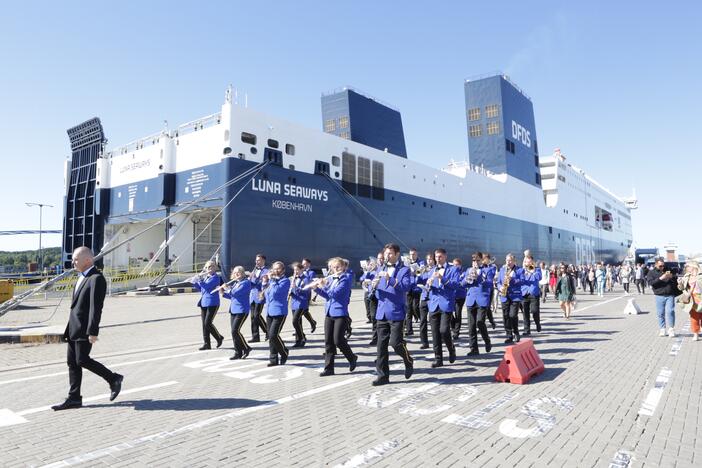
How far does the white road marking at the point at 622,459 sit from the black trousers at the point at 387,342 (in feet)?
9.75

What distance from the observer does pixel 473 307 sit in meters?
8.52

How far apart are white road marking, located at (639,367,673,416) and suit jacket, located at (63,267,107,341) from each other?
19.9ft

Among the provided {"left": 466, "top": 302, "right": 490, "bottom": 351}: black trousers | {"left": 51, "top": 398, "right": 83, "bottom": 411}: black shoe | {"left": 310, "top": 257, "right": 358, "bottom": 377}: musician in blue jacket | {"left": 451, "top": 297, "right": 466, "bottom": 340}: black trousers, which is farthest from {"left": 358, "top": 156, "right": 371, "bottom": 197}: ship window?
{"left": 51, "top": 398, "right": 83, "bottom": 411}: black shoe

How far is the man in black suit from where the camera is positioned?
4.96m

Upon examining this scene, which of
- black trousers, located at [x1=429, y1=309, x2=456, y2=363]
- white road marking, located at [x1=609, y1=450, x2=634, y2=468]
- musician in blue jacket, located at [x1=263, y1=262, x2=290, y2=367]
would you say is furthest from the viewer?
musician in blue jacket, located at [x1=263, y1=262, x2=290, y2=367]

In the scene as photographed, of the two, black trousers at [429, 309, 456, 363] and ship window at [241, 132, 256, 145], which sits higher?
ship window at [241, 132, 256, 145]

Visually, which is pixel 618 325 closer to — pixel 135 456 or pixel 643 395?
pixel 643 395

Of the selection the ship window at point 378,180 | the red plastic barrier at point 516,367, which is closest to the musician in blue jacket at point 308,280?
the red plastic barrier at point 516,367

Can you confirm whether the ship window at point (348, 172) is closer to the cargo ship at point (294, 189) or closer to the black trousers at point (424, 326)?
the cargo ship at point (294, 189)

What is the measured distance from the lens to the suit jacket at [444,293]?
285 inches

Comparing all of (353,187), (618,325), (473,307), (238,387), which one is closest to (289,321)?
(473,307)

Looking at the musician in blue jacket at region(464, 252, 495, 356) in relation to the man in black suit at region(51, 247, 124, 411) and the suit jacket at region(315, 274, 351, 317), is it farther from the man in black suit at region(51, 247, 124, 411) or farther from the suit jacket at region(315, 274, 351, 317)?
the man in black suit at region(51, 247, 124, 411)

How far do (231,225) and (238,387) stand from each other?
14.3m

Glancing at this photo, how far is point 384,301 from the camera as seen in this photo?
6383 millimetres
